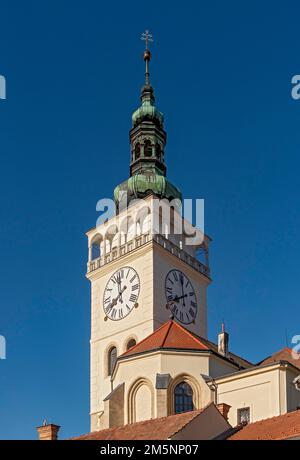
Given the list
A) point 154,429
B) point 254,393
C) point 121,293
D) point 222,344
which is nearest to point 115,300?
point 121,293

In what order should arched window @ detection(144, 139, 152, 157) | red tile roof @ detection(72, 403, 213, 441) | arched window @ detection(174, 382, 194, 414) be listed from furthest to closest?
arched window @ detection(144, 139, 152, 157) → arched window @ detection(174, 382, 194, 414) → red tile roof @ detection(72, 403, 213, 441)

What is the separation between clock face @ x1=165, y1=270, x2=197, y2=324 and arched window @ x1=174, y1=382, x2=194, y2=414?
11.2m

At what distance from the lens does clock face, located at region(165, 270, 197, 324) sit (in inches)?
2228

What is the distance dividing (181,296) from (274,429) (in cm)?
2753

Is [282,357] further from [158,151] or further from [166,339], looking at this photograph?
[158,151]

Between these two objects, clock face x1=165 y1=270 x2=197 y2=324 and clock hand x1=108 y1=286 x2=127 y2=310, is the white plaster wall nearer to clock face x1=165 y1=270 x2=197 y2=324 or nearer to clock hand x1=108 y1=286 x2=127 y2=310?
clock face x1=165 y1=270 x2=197 y2=324

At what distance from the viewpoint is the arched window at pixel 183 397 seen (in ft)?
146

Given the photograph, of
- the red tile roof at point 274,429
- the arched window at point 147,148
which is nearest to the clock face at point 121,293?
the arched window at point 147,148

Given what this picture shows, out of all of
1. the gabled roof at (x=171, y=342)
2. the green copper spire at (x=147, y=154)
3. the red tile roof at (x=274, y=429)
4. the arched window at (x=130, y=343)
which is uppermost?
the green copper spire at (x=147, y=154)

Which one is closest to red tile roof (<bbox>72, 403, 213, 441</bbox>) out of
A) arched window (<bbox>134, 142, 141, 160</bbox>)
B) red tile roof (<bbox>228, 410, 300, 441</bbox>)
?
red tile roof (<bbox>228, 410, 300, 441</bbox>)

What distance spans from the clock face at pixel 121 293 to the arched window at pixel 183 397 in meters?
11.3

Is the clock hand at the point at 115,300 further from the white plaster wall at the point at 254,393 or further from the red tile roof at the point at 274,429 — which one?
the red tile roof at the point at 274,429

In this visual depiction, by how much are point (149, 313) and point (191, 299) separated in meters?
4.86
